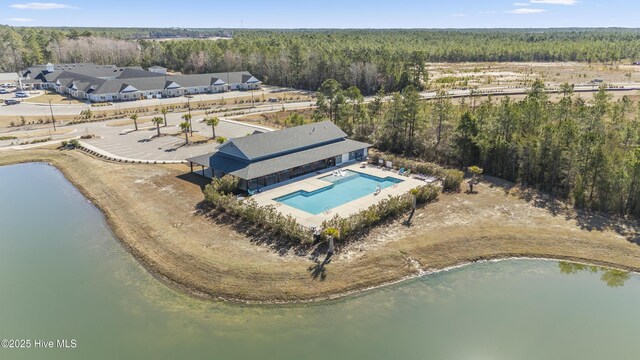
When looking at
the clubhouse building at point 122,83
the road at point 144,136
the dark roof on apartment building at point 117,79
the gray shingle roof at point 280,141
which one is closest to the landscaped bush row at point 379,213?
the gray shingle roof at point 280,141

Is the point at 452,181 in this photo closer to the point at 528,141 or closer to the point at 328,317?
the point at 528,141

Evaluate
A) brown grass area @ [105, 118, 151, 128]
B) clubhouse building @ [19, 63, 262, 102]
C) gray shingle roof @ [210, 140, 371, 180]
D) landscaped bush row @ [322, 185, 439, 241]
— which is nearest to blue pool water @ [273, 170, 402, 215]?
gray shingle roof @ [210, 140, 371, 180]

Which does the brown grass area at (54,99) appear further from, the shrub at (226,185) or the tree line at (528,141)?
the shrub at (226,185)

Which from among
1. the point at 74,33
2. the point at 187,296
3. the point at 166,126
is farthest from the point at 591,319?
the point at 74,33

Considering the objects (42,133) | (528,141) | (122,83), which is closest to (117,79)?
(122,83)

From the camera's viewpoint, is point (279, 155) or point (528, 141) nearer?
point (528, 141)
